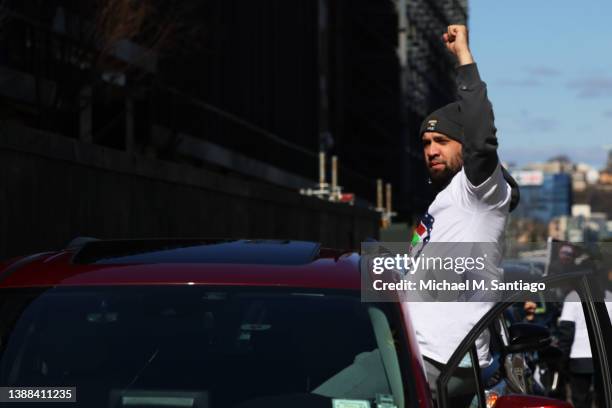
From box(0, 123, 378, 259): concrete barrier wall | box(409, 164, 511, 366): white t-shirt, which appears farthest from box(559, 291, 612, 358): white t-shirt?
box(0, 123, 378, 259): concrete barrier wall

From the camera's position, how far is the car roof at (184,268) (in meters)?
4.09

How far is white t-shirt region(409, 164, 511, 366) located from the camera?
473 cm

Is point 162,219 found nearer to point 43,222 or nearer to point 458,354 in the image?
point 43,222

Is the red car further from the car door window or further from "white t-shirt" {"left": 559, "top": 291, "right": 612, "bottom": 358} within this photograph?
"white t-shirt" {"left": 559, "top": 291, "right": 612, "bottom": 358}

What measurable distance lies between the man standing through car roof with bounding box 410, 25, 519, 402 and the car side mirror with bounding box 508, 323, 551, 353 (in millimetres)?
112

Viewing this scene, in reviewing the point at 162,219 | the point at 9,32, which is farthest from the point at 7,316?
the point at 9,32

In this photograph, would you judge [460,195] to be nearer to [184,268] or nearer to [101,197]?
[184,268]

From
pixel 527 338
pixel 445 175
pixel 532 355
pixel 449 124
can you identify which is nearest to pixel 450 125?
pixel 449 124

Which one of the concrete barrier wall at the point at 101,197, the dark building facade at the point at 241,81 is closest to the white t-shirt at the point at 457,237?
the concrete barrier wall at the point at 101,197

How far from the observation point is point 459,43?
4656 millimetres

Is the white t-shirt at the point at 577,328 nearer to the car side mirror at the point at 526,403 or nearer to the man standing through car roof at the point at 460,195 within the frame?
the man standing through car roof at the point at 460,195

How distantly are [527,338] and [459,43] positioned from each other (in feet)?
3.75

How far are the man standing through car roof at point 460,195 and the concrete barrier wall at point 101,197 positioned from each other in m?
9.02

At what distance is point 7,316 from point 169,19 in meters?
26.4
